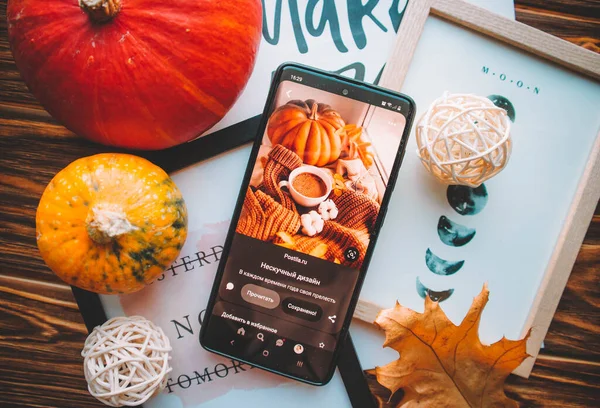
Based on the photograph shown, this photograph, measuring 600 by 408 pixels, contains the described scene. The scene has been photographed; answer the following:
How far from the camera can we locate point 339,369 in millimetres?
654

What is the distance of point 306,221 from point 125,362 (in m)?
0.27

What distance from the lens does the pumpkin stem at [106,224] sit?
19.1 inches

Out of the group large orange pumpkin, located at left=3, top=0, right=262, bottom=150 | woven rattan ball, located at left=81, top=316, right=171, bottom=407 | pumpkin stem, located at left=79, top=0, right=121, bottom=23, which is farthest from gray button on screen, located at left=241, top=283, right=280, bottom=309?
pumpkin stem, located at left=79, top=0, right=121, bottom=23

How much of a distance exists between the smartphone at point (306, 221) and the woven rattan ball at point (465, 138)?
1.7 inches

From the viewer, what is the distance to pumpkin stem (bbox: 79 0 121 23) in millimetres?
455

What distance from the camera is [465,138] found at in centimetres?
58

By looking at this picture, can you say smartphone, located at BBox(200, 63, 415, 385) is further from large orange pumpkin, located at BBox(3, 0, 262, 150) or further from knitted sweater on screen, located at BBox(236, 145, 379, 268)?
large orange pumpkin, located at BBox(3, 0, 262, 150)

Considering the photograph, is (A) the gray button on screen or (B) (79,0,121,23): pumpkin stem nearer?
(B) (79,0,121,23): pumpkin stem

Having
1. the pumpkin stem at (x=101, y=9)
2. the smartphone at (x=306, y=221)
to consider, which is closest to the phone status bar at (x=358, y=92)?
the smartphone at (x=306, y=221)

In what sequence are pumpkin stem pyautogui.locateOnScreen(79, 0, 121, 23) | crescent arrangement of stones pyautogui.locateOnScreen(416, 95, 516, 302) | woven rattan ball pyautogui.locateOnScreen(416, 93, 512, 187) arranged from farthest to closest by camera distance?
crescent arrangement of stones pyautogui.locateOnScreen(416, 95, 516, 302) < woven rattan ball pyautogui.locateOnScreen(416, 93, 512, 187) < pumpkin stem pyautogui.locateOnScreen(79, 0, 121, 23)

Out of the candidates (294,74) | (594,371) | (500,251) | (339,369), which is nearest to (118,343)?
(339,369)

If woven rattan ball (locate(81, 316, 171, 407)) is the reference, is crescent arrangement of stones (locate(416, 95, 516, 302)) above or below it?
above

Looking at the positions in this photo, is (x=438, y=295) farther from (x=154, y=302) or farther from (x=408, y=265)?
(x=154, y=302)

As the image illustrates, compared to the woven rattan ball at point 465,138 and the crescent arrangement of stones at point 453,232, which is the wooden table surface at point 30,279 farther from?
the woven rattan ball at point 465,138
